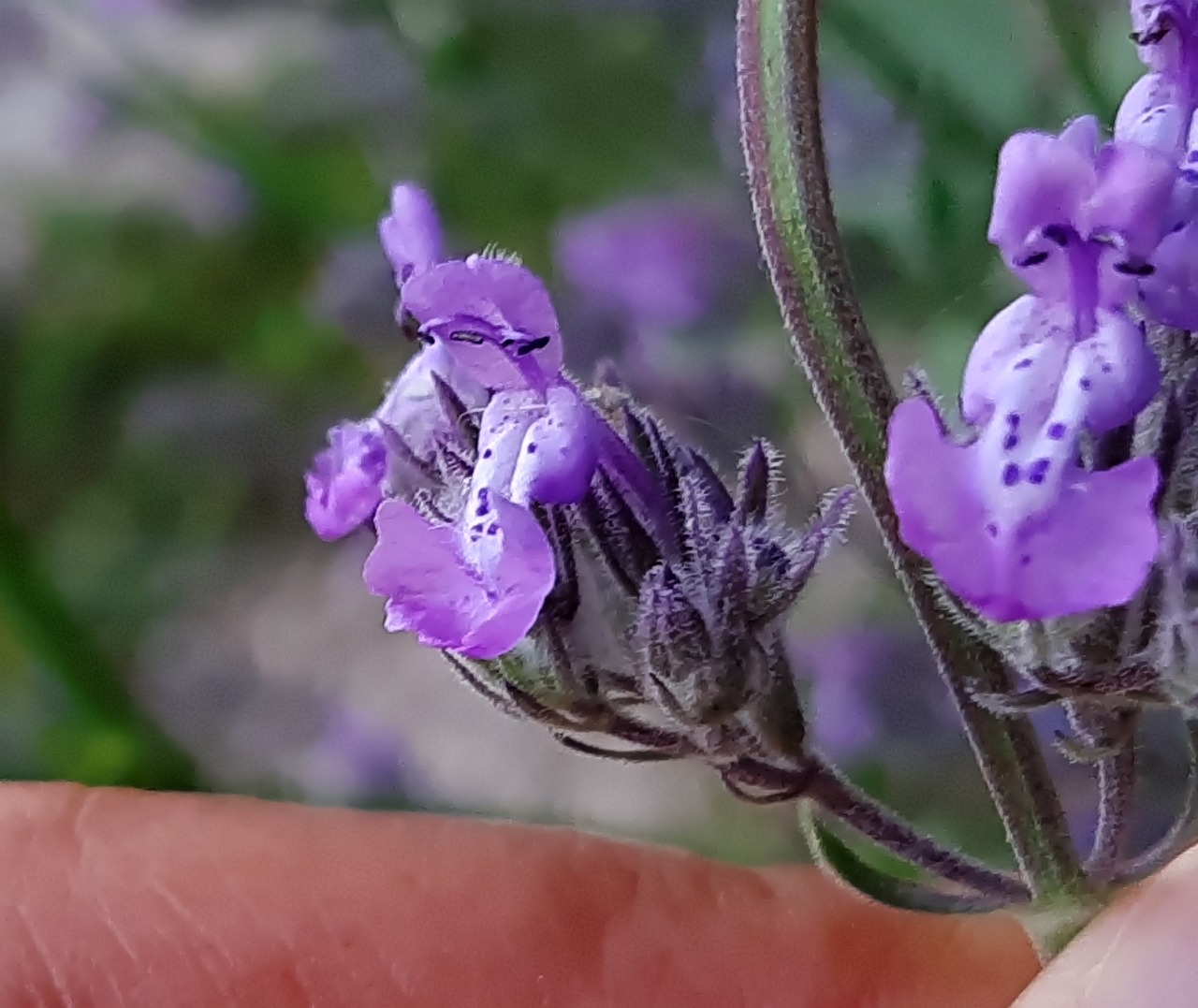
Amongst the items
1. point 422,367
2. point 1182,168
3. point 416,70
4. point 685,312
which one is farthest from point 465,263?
point 416,70

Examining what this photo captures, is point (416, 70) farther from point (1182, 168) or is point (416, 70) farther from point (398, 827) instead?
point (1182, 168)

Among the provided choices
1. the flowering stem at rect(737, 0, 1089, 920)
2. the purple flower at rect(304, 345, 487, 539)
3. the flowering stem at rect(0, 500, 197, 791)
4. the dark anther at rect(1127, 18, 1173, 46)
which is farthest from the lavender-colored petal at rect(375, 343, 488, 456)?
the flowering stem at rect(0, 500, 197, 791)

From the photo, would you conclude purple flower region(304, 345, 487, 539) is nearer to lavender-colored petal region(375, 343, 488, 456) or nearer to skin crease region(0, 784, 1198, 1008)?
lavender-colored petal region(375, 343, 488, 456)

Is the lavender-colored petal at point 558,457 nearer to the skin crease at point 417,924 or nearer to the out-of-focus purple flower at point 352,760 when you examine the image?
the skin crease at point 417,924

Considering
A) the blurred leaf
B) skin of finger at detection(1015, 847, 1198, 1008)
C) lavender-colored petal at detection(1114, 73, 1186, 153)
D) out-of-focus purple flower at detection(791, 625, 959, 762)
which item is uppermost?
the blurred leaf

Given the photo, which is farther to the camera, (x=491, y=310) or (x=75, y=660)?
(x=75, y=660)

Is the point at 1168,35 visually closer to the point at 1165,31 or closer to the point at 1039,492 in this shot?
the point at 1165,31

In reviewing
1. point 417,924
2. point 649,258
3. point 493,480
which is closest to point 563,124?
point 649,258
